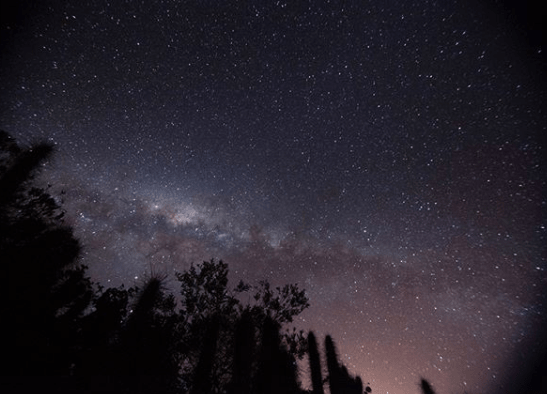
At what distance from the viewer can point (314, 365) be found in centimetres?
1144

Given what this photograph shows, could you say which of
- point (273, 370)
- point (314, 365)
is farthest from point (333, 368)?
point (273, 370)

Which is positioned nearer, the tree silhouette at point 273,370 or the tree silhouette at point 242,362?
the tree silhouette at point 273,370

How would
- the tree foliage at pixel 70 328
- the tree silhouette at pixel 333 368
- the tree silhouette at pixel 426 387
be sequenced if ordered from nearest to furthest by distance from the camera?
the tree foliage at pixel 70 328
the tree silhouette at pixel 333 368
the tree silhouette at pixel 426 387

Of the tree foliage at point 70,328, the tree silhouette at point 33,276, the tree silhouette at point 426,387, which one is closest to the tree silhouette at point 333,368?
the tree foliage at point 70,328

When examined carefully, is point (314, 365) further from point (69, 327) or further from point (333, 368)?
point (69, 327)

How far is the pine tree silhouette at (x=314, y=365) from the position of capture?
35.8 feet

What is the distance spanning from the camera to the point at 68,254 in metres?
10.6

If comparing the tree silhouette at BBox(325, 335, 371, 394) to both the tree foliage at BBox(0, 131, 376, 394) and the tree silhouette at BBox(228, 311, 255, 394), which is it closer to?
the tree foliage at BBox(0, 131, 376, 394)

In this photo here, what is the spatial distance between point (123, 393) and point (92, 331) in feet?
15.5

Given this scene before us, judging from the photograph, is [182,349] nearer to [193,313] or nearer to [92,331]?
[193,313]

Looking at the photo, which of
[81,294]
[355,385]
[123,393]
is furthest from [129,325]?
[355,385]

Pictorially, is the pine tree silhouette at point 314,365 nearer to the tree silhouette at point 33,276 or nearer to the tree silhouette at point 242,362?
the tree silhouette at point 242,362

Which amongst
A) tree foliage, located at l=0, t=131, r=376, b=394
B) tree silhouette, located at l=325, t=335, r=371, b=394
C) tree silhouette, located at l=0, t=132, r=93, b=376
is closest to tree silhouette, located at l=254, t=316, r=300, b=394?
tree foliage, located at l=0, t=131, r=376, b=394

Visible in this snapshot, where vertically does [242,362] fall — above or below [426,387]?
below
